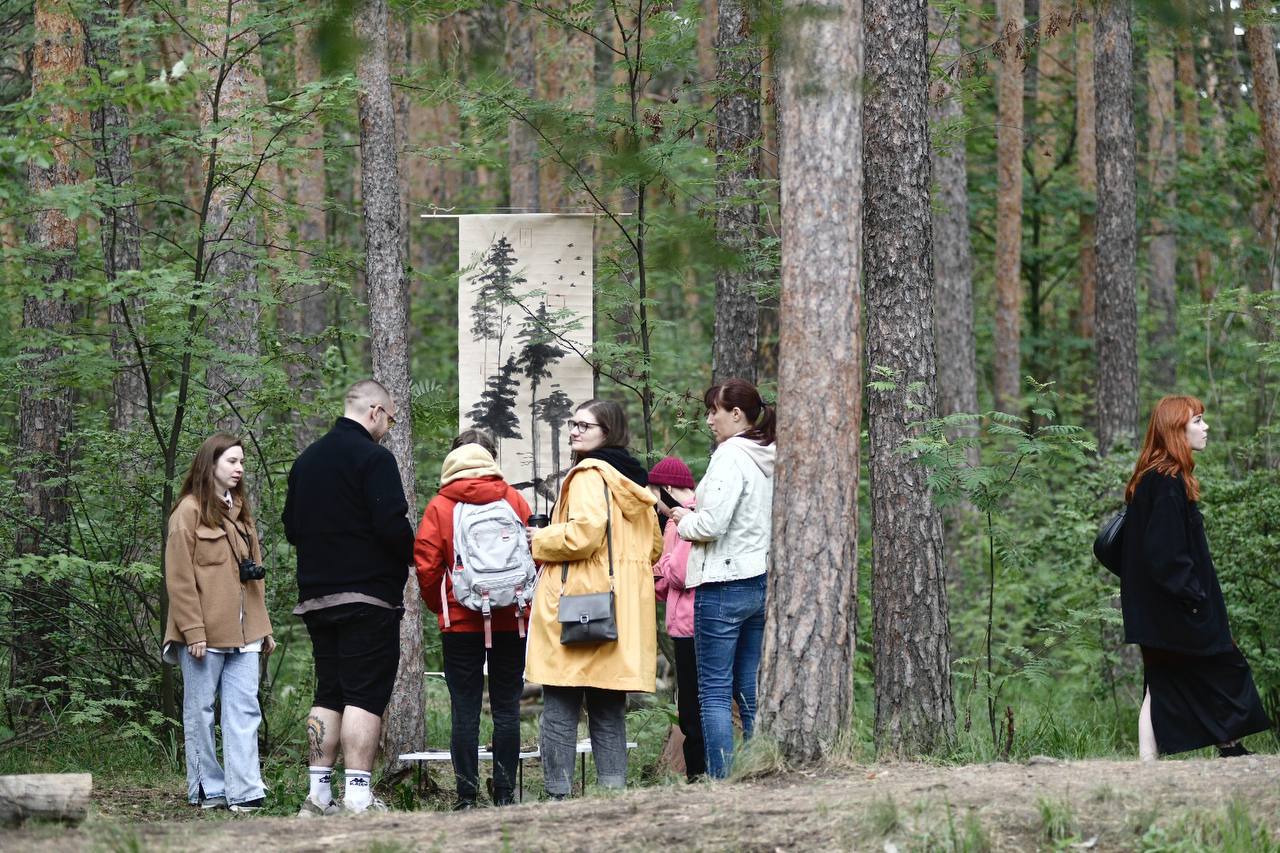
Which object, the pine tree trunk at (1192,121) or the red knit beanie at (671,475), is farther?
the pine tree trunk at (1192,121)

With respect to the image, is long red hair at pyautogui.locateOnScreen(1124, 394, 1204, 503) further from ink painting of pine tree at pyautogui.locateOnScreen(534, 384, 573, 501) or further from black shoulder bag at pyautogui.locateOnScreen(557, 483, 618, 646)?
ink painting of pine tree at pyautogui.locateOnScreen(534, 384, 573, 501)

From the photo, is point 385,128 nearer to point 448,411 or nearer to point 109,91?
point 448,411

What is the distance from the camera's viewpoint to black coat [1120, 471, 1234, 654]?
20.7 feet

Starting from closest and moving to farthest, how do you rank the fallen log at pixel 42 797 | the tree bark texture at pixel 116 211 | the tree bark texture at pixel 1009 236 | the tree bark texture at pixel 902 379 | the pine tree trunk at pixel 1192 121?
the fallen log at pixel 42 797, the tree bark texture at pixel 902 379, the tree bark texture at pixel 116 211, the tree bark texture at pixel 1009 236, the pine tree trunk at pixel 1192 121

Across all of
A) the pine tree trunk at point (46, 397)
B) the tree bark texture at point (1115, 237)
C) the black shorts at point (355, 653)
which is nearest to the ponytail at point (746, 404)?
the black shorts at point (355, 653)

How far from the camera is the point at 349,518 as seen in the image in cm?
640

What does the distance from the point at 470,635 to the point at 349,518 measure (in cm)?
87

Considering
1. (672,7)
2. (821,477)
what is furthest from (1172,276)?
(821,477)

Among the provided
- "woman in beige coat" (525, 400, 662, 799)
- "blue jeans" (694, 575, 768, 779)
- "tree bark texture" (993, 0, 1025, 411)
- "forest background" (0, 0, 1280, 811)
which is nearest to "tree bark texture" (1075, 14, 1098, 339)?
"tree bark texture" (993, 0, 1025, 411)

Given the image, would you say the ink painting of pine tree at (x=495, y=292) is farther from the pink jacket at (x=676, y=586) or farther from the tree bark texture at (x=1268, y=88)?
the tree bark texture at (x=1268, y=88)

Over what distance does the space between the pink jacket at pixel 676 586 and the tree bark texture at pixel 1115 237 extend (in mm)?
8350

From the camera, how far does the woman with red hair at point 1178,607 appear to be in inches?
249

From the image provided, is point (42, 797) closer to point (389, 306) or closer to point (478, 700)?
point (478, 700)

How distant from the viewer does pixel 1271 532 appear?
10047 mm
